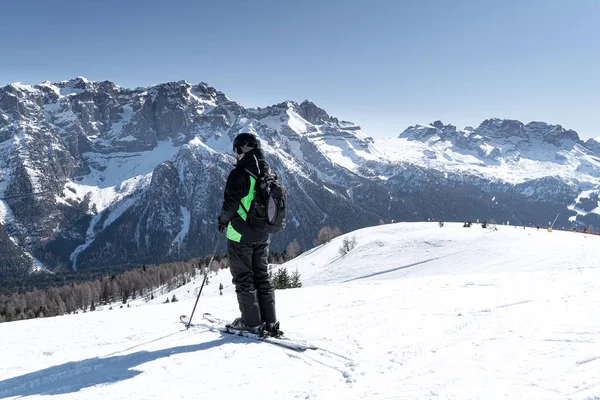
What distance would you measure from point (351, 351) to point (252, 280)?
252 centimetres

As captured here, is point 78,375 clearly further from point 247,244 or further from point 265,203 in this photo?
point 265,203

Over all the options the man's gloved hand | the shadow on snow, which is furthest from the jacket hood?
the shadow on snow

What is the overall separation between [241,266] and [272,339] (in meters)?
1.58

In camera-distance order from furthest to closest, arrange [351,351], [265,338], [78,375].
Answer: [265,338] → [351,351] → [78,375]

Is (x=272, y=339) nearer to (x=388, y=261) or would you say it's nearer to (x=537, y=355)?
(x=537, y=355)

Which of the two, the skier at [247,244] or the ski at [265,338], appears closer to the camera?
the ski at [265,338]

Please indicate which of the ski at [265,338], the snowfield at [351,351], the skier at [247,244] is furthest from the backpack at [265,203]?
the snowfield at [351,351]

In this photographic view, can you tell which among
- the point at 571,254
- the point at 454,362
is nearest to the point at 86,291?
the point at 571,254

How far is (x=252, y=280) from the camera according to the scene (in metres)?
8.52

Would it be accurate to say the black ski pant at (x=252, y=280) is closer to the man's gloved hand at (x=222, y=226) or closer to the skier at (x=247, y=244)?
the skier at (x=247, y=244)

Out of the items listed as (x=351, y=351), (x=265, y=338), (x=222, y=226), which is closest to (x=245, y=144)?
(x=222, y=226)

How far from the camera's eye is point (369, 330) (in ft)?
27.9

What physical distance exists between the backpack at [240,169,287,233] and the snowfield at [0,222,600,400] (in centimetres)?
231

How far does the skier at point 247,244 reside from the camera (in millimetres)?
8141
